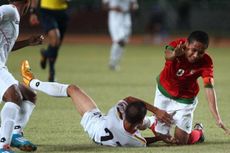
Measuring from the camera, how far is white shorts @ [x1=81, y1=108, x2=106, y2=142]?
866 centimetres

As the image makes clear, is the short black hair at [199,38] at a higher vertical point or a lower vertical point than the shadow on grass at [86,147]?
higher

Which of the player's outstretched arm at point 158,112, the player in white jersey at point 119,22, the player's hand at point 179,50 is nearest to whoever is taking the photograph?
the player's outstretched arm at point 158,112

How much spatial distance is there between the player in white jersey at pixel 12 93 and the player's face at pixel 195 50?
5.66 ft

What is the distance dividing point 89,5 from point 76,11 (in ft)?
2.27

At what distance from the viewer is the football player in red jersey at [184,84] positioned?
9.05 metres

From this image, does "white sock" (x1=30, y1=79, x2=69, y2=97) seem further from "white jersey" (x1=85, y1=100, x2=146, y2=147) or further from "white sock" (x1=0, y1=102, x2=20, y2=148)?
"white sock" (x1=0, y1=102, x2=20, y2=148)

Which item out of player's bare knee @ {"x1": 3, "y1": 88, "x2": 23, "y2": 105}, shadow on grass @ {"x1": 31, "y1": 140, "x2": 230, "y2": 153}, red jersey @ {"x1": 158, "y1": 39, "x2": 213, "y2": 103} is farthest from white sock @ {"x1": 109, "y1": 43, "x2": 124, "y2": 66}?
player's bare knee @ {"x1": 3, "y1": 88, "x2": 23, "y2": 105}

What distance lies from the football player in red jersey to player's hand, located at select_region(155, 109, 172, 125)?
1.20 feet

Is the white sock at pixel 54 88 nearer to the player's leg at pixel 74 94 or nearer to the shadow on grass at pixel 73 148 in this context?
the player's leg at pixel 74 94

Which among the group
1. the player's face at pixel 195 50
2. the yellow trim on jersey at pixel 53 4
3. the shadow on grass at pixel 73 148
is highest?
the yellow trim on jersey at pixel 53 4

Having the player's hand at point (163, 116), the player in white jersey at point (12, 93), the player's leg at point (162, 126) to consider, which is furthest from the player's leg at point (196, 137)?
the player in white jersey at point (12, 93)

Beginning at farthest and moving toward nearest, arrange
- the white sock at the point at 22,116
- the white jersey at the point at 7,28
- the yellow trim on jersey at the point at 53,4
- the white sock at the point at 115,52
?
the white sock at the point at 115,52
the yellow trim on jersey at the point at 53,4
the white sock at the point at 22,116
the white jersey at the point at 7,28

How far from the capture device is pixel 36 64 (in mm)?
21609

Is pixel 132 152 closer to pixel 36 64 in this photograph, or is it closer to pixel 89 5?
pixel 36 64
